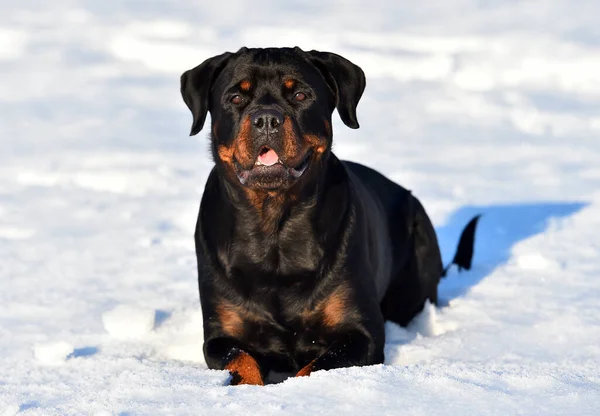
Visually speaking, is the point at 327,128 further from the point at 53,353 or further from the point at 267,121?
the point at 53,353

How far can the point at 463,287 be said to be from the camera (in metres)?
5.45

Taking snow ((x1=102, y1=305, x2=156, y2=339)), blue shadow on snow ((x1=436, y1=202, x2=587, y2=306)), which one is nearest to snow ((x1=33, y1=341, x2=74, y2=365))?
snow ((x1=102, y1=305, x2=156, y2=339))

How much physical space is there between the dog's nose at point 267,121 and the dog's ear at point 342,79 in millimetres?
478

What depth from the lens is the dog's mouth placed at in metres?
3.76

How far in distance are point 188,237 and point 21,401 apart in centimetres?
306

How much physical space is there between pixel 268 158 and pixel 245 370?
29.0 inches

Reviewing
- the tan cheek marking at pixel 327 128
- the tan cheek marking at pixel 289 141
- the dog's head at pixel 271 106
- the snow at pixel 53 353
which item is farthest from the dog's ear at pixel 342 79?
the snow at pixel 53 353

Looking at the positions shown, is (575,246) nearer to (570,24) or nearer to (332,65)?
(332,65)

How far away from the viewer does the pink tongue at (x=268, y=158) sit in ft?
12.3

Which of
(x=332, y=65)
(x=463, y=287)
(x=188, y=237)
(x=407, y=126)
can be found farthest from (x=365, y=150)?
(x=332, y=65)

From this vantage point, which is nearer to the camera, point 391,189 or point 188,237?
point 391,189

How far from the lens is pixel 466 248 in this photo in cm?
570

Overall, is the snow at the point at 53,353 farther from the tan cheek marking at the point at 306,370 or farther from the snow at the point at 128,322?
the tan cheek marking at the point at 306,370

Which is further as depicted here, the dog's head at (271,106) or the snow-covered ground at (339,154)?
the dog's head at (271,106)
